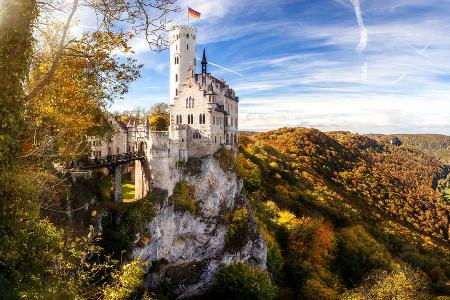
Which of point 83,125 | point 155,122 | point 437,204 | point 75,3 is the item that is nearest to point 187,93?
point 155,122

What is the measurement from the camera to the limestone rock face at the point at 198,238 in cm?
4262

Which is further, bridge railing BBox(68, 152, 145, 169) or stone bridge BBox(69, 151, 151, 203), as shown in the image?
stone bridge BBox(69, 151, 151, 203)

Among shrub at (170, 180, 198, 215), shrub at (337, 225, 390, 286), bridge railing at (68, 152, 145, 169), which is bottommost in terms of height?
shrub at (337, 225, 390, 286)

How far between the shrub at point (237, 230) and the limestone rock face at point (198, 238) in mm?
459

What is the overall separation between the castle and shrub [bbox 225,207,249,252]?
9816 millimetres

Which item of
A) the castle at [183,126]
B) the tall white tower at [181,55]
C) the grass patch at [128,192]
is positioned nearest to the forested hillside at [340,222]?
the castle at [183,126]

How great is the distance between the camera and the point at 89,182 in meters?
34.0

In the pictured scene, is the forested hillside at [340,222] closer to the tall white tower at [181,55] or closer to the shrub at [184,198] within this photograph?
the shrub at [184,198]

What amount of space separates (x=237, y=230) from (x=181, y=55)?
86.4 feet

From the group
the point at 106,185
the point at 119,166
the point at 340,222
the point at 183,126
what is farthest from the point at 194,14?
the point at 340,222

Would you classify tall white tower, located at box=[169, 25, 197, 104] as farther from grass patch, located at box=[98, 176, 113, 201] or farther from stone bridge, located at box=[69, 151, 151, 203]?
grass patch, located at box=[98, 176, 113, 201]

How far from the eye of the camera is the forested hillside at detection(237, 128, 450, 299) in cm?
5894

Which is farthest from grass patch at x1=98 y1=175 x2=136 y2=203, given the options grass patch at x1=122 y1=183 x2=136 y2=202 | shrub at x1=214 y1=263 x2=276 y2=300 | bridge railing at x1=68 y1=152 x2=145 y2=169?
shrub at x1=214 y1=263 x2=276 y2=300

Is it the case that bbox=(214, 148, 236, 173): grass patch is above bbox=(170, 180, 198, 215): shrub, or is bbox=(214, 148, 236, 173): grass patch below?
above
